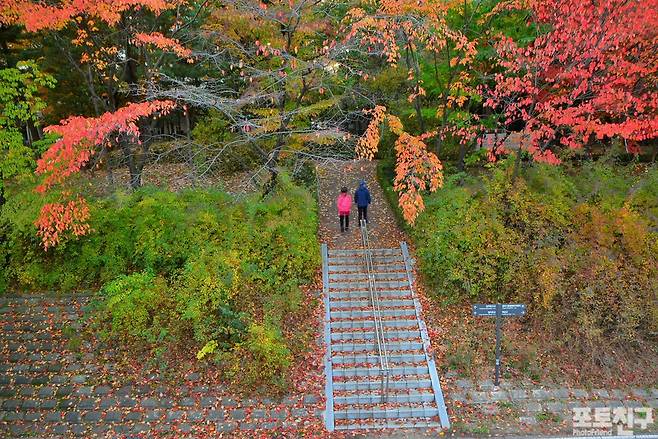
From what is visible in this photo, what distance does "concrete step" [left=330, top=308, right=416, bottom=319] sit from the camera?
441 inches

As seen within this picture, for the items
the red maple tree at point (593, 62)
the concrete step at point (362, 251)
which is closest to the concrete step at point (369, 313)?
the concrete step at point (362, 251)

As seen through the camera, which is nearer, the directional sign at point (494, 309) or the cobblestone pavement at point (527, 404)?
the cobblestone pavement at point (527, 404)

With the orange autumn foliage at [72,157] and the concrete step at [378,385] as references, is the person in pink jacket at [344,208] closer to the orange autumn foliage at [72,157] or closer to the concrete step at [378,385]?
the orange autumn foliage at [72,157]

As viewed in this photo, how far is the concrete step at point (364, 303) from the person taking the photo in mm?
11492

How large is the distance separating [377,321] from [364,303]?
0.76 meters

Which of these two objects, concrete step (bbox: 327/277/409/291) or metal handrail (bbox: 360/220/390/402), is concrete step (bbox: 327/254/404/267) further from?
concrete step (bbox: 327/277/409/291)

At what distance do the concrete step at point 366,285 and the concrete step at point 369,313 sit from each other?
0.78 metres

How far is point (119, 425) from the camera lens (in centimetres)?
888

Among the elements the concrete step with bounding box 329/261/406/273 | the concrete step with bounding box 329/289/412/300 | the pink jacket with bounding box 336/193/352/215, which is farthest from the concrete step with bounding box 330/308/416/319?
the pink jacket with bounding box 336/193/352/215

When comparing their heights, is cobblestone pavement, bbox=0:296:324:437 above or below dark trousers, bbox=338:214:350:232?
below

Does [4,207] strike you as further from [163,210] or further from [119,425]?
[119,425]

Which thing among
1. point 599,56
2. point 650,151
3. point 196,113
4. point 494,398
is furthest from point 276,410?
point 650,151

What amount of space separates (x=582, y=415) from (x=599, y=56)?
321 inches

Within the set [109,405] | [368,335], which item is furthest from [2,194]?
[368,335]
